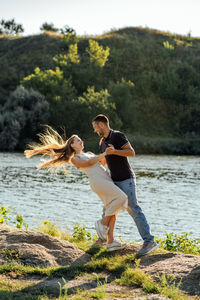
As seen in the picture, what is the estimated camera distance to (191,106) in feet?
220

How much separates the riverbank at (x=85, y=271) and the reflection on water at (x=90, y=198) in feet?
17.4

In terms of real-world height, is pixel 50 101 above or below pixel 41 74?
below

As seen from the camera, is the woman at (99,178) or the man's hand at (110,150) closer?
the man's hand at (110,150)

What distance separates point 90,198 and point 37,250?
44.6 ft

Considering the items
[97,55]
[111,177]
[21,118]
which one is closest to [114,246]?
[111,177]

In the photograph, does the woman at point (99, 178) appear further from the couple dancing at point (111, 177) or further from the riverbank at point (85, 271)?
the riverbank at point (85, 271)

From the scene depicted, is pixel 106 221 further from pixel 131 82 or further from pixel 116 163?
pixel 131 82

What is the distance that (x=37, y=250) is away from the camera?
7.46m

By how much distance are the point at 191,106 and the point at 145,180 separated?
41.2m

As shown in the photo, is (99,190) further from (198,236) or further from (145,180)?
(145,180)

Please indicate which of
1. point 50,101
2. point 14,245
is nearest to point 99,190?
point 14,245

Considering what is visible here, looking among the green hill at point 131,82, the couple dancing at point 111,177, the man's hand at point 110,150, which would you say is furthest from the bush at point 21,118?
the man's hand at point 110,150

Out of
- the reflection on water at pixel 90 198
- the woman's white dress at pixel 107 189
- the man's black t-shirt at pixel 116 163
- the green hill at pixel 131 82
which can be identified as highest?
the green hill at pixel 131 82

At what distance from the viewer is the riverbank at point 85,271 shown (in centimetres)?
585
